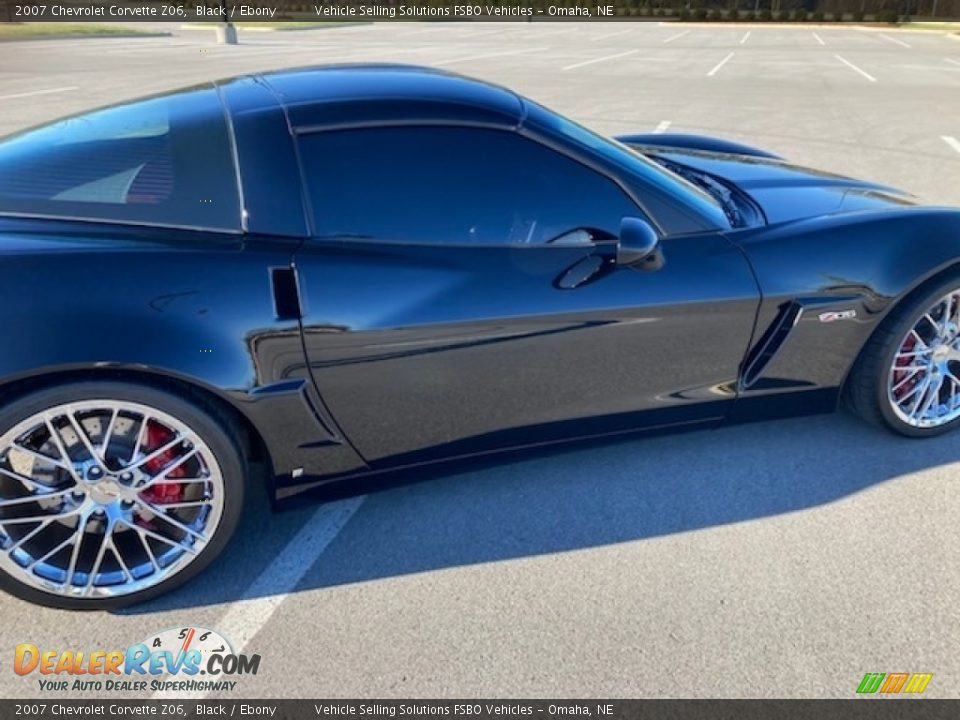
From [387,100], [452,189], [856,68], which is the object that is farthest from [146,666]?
[856,68]

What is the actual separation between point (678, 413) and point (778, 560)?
0.57 metres

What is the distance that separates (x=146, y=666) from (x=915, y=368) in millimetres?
2838

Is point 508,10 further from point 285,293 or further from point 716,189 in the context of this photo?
point 285,293

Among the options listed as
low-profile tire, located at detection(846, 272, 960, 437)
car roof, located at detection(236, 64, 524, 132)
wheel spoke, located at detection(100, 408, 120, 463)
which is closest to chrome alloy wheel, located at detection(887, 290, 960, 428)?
low-profile tire, located at detection(846, 272, 960, 437)

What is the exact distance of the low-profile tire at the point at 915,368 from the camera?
8.74 feet

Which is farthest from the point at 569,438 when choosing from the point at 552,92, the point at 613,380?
the point at 552,92

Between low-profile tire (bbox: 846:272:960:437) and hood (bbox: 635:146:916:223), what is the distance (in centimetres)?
43

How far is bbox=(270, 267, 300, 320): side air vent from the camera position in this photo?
2.00m

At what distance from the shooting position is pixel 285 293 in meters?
2.01

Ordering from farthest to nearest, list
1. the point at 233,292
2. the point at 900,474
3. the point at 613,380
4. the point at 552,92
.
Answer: the point at 552,92 < the point at 900,474 < the point at 613,380 < the point at 233,292

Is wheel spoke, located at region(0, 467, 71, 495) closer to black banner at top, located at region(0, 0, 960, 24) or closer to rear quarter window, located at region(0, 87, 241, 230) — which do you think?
rear quarter window, located at region(0, 87, 241, 230)

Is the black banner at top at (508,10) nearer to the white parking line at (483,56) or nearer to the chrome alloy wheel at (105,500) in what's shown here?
the white parking line at (483,56)

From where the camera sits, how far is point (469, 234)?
223cm

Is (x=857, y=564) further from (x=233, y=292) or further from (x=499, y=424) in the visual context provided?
(x=233, y=292)
